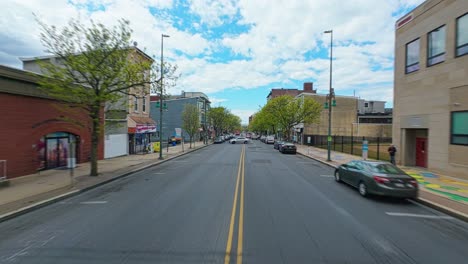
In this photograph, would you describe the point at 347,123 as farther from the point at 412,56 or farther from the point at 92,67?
the point at 92,67

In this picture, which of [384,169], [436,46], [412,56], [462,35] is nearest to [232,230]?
[384,169]

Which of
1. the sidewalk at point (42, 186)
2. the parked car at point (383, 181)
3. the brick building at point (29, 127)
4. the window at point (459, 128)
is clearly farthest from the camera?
the window at point (459, 128)

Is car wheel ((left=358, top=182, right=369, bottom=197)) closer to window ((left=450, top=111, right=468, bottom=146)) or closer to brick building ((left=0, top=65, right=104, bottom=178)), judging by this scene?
window ((left=450, top=111, right=468, bottom=146))

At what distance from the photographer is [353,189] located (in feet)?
34.2

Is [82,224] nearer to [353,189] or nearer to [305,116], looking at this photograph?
[353,189]

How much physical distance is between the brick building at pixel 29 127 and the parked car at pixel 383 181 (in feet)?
38.3

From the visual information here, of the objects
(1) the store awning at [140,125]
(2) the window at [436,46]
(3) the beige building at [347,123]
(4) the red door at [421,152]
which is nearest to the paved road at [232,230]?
(4) the red door at [421,152]

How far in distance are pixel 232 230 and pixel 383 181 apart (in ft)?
20.1

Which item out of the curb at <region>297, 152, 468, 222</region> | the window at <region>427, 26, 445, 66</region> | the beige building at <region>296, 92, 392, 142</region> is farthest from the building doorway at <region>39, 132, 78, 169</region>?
the beige building at <region>296, 92, 392, 142</region>

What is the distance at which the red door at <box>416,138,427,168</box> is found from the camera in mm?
16500

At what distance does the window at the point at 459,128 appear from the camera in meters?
12.6

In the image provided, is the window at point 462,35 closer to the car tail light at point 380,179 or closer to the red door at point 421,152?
the red door at point 421,152

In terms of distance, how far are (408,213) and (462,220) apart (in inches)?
52.2

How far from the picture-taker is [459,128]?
508 inches
